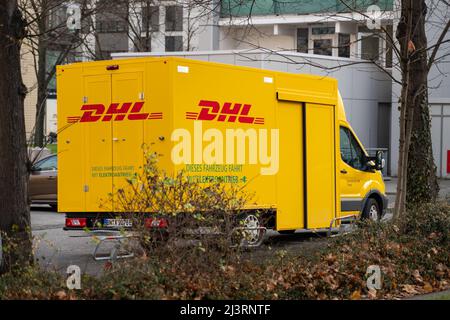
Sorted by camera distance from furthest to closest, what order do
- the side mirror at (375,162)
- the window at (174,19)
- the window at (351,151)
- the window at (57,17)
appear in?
→ the window at (174,19), the side mirror at (375,162), the window at (351,151), the window at (57,17)

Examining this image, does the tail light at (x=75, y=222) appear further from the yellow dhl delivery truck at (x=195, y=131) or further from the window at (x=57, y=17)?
the window at (x=57, y=17)

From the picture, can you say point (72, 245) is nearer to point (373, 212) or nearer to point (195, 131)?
point (195, 131)

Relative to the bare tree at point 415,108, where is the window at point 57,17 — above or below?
above

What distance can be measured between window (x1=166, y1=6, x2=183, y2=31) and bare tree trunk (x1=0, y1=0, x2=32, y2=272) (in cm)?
3477

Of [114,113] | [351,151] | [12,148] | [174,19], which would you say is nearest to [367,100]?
[174,19]

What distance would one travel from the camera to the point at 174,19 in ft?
151

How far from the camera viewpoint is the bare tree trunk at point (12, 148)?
Answer: 10055mm

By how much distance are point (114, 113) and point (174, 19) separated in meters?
32.2

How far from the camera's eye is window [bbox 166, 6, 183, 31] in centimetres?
4556

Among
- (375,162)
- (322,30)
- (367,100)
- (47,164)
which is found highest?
(322,30)

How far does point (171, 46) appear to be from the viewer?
51531mm

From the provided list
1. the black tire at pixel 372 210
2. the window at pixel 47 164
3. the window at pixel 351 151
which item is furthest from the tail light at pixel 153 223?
the window at pixel 47 164

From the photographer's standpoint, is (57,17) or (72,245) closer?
(72,245)

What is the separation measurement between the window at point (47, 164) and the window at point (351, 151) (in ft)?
29.9
